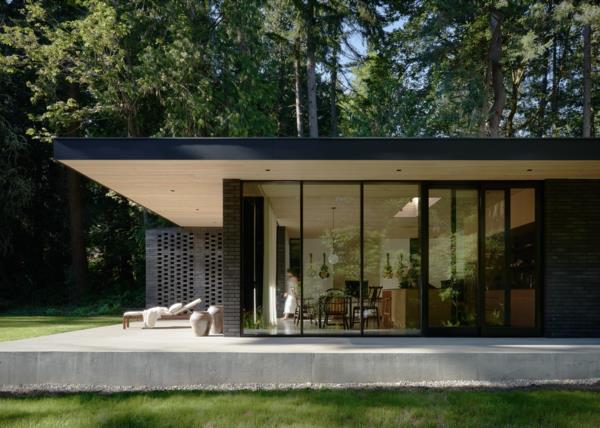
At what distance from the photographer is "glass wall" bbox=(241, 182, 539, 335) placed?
10.5 meters

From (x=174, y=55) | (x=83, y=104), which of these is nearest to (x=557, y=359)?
(x=174, y=55)

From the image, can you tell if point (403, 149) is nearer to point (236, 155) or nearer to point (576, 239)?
point (236, 155)

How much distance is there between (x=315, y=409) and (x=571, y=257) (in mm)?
5744

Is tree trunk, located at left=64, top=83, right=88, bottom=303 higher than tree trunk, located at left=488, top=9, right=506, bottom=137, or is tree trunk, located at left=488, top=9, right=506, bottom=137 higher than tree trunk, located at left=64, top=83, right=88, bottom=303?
tree trunk, located at left=488, top=9, right=506, bottom=137

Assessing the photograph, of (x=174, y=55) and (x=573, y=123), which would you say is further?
(x=573, y=123)

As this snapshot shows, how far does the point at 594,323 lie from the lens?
1045 centimetres

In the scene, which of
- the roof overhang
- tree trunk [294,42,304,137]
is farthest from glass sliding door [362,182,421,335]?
tree trunk [294,42,304,137]

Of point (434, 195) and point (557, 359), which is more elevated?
point (434, 195)

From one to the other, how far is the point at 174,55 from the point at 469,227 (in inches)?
459

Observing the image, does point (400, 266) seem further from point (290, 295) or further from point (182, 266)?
point (182, 266)

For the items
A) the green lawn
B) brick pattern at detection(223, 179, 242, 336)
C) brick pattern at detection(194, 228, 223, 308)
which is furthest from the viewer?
brick pattern at detection(194, 228, 223, 308)

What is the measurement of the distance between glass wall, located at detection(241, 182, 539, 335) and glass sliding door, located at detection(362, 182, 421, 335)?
0.05 ft

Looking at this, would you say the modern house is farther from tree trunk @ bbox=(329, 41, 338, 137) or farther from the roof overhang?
tree trunk @ bbox=(329, 41, 338, 137)

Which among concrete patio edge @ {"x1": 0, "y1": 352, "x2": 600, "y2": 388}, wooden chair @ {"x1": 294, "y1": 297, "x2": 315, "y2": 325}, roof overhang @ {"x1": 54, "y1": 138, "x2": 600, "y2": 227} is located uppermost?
roof overhang @ {"x1": 54, "y1": 138, "x2": 600, "y2": 227}
